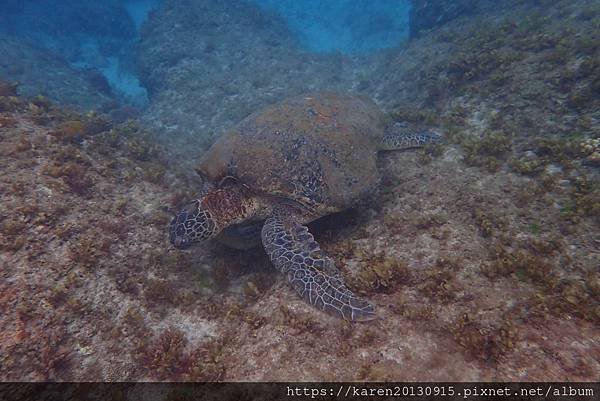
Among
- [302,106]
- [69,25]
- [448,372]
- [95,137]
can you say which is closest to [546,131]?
[302,106]

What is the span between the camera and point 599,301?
3.78m

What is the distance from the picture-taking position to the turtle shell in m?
6.09

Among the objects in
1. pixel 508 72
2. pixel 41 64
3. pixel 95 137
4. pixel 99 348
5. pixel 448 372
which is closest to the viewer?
pixel 448 372

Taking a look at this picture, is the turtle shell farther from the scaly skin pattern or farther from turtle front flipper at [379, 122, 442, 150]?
turtle front flipper at [379, 122, 442, 150]

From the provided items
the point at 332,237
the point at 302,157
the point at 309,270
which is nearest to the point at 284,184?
the point at 302,157

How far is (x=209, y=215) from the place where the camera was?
601cm

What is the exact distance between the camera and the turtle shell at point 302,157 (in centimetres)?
609

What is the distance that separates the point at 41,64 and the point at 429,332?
29.4 meters

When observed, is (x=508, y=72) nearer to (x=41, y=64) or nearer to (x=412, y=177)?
(x=412, y=177)

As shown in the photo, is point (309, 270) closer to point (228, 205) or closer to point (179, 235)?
point (228, 205)

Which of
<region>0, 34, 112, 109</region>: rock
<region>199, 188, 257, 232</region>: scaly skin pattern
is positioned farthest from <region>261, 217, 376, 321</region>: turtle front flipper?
<region>0, 34, 112, 109</region>: rock

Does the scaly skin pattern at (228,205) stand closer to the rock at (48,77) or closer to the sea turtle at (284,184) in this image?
the sea turtle at (284,184)

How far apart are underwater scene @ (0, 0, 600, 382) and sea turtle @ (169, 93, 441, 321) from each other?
0.04 m

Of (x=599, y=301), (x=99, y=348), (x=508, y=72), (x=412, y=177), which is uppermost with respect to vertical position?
(x=508, y=72)
